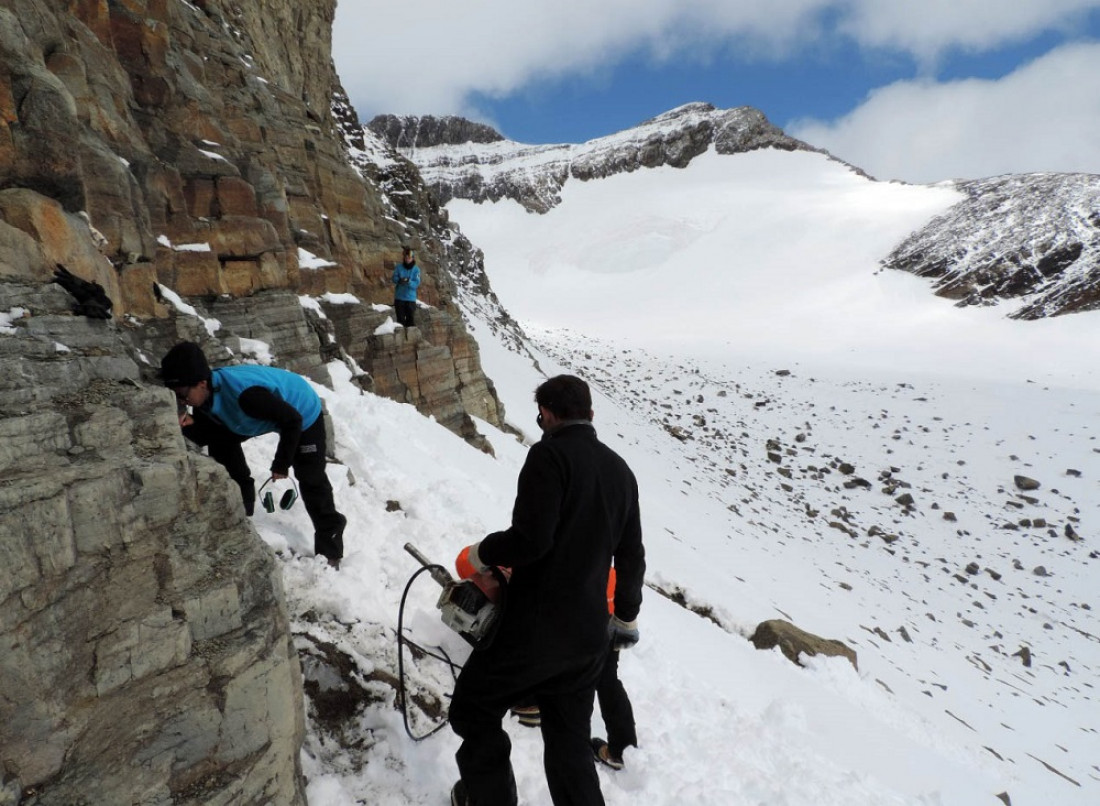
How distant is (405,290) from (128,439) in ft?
38.1

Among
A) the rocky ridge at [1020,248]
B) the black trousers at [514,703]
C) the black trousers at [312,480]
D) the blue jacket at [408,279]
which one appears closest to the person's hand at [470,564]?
the black trousers at [514,703]

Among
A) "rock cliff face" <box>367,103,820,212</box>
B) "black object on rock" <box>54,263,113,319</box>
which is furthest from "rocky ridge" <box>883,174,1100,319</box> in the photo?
"black object on rock" <box>54,263,113,319</box>

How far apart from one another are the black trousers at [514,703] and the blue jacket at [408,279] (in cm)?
1194

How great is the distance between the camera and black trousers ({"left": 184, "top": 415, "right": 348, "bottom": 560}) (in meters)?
4.30

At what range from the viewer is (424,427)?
35.6 feet

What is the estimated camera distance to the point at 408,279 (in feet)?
44.4

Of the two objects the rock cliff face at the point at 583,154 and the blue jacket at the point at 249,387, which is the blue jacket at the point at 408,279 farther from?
the rock cliff face at the point at 583,154

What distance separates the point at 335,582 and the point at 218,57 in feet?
38.9

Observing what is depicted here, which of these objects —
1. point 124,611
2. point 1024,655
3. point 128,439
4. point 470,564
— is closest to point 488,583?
point 470,564

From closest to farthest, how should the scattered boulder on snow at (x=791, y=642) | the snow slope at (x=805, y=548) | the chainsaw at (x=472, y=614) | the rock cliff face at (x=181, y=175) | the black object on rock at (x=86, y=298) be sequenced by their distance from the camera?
1. the chainsaw at (x=472, y=614)
2. the black object on rock at (x=86, y=298)
3. the snow slope at (x=805, y=548)
4. the rock cliff face at (x=181, y=175)
5. the scattered boulder on snow at (x=791, y=642)

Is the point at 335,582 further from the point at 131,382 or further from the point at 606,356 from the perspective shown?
the point at 606,356

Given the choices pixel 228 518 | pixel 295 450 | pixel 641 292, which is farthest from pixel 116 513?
pixel 641 292

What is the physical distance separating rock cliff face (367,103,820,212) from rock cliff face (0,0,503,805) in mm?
72263

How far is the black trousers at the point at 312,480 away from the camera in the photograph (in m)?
4.30
